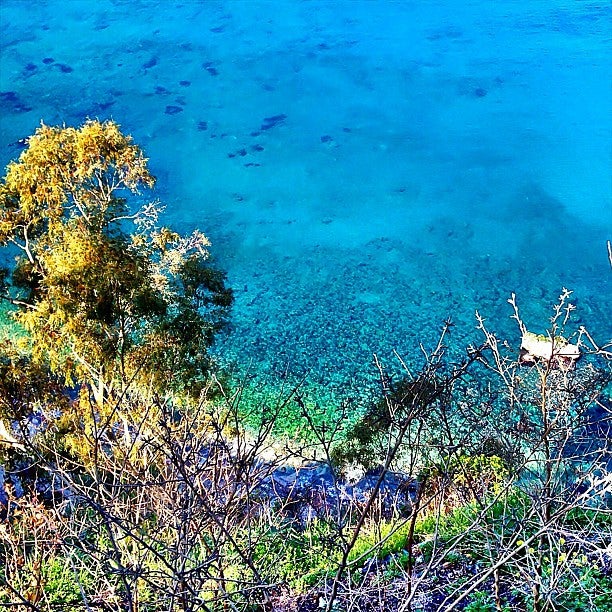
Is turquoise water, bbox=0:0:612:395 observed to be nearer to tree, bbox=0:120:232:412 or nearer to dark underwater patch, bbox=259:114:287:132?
dark underwater patch, bbox=259:114:287:132

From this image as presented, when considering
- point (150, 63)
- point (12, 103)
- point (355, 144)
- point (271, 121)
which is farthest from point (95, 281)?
point (150, 63)

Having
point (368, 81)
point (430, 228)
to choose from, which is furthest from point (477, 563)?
point (368, 81)

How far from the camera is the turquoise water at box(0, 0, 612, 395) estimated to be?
38.0 feet

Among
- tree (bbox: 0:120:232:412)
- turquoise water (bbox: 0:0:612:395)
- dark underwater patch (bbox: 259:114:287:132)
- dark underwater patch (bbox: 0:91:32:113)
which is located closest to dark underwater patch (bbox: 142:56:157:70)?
turquoise water (bbox: 0:0:612:395)

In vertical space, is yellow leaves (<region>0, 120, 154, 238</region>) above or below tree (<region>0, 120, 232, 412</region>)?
above

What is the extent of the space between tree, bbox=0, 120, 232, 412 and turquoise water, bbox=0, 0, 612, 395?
317 centimetres

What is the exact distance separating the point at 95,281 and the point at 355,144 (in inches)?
407

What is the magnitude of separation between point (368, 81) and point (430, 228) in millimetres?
5959

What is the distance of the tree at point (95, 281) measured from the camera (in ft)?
20.6

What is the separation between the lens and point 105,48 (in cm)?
1973

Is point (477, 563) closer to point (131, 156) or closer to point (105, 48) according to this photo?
point (131, 156)

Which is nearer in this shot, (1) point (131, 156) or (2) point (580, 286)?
(1) point (131, 156)

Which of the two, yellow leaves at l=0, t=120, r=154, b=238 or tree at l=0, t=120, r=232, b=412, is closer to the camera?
tree at l=0, t=120, r=232, b=412

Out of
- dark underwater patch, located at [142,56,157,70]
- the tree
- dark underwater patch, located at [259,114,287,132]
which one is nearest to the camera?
the tree
